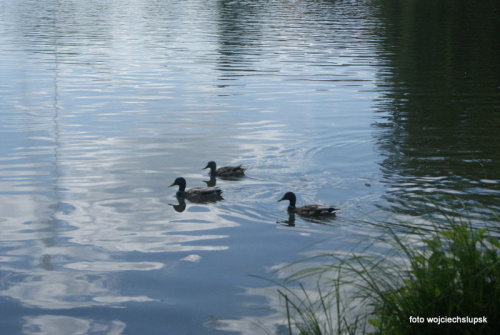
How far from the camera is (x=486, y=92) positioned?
22594 mm

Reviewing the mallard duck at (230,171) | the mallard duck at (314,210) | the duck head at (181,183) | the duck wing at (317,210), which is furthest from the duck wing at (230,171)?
the duck wing at (317,210)

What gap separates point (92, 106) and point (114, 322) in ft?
44.5

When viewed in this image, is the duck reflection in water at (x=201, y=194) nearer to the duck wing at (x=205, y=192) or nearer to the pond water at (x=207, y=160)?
the duck wing at (x=205, y=192)

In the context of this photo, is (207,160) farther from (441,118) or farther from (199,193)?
(441,118)

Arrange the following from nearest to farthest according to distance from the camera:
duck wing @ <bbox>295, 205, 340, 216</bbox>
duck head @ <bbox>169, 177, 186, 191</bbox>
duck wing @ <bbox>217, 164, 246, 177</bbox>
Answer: duck wing @ <bbox>295, 205, 340, 216</bbox>, duck head @ <bbox>169, 177, 186, 191</bbox>, duck wing @ <bbox>217, 164, 246, 177</bbox>

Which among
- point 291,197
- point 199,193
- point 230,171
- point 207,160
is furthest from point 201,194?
point 207,160

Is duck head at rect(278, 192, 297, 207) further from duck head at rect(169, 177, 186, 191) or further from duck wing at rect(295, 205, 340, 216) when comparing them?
duck head at rect(169, 177, 186, 191)

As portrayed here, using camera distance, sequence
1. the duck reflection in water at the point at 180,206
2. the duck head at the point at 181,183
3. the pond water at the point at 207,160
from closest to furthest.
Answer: the pond water at the point at 207,160 → the duck reflection in water at the point at 180,206 → the duck head at the point at 181,183

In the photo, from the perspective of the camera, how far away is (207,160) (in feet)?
50.9

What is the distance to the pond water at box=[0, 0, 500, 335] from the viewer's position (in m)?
9.14

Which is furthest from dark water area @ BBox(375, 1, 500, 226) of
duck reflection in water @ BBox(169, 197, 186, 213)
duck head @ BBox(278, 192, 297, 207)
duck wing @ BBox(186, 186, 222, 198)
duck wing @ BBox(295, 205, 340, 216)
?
duck reflection in water @ BBox(169, 197, 186, 213)

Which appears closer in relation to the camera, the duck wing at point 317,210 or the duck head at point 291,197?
the duck wing at point 317,210

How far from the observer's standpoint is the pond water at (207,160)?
9141mm

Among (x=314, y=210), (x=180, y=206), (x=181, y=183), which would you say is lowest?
(x=180, y=206)
